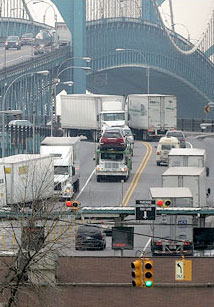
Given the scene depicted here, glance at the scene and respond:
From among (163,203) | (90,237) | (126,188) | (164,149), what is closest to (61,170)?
(126,188)

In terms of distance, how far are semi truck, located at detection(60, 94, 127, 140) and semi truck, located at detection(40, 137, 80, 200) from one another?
94.9 feet

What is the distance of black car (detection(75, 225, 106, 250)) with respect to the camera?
51528 mm

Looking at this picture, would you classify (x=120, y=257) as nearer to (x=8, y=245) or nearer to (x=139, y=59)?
(x=8, y=245)

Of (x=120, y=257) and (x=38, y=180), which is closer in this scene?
(x=120, y=257)

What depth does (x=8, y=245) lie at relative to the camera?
51.6 metres

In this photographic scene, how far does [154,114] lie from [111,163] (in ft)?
103

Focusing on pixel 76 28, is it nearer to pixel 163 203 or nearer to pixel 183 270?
pixel 163 203

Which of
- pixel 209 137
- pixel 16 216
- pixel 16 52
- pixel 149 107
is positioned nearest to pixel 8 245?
pixel 16 216

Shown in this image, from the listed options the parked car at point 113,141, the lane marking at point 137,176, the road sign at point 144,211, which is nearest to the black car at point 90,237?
the road sign at point 144,211

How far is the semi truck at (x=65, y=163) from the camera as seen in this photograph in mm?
67750

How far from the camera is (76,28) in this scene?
18238 cm

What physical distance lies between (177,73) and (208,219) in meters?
140

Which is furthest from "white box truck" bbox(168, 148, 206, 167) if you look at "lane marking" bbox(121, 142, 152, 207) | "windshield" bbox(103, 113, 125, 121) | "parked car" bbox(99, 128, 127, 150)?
"windshield" bbox(103, 113, 125, 121)

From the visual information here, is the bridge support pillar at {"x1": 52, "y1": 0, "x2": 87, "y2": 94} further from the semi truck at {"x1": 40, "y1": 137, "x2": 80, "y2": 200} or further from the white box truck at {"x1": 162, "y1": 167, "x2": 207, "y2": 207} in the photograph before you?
the white box truck at {"x1": 162, "y1": 167, "x2": 207, "y2": 207}
